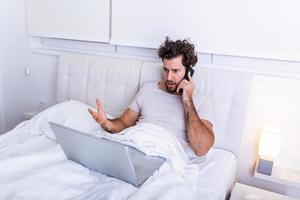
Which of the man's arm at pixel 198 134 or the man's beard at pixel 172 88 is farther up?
the man's beard at pixel 172 88

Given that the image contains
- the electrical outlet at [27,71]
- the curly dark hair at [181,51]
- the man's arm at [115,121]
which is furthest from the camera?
the electrical outlet at [27,71]

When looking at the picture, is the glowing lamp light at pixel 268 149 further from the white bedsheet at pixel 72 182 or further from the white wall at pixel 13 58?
the white wall at pixel 13 58

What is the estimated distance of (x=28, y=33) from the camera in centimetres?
247

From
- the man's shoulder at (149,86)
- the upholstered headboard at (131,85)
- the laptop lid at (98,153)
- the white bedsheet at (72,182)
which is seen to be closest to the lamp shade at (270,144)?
the upholstered headboard at (131,85)

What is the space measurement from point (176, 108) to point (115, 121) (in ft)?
1.27

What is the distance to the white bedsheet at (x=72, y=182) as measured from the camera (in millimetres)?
1093

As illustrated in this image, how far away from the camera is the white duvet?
1098mm

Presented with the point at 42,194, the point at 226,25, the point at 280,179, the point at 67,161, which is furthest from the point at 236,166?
the point at 42,194

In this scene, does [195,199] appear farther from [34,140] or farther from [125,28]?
[125,28]

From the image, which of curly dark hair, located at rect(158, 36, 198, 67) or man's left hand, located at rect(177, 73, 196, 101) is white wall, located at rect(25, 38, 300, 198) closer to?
curly dark hair, located at rect(158, 36, 198, 67)

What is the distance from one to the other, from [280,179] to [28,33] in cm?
224

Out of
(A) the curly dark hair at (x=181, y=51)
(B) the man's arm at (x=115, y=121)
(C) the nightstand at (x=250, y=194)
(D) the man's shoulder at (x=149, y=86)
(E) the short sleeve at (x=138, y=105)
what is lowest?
(C) the nightstand at (x=250, y=194)

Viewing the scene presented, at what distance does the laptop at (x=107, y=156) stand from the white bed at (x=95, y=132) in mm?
37

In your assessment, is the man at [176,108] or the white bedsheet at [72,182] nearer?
the white bedsheet at [72,182]
